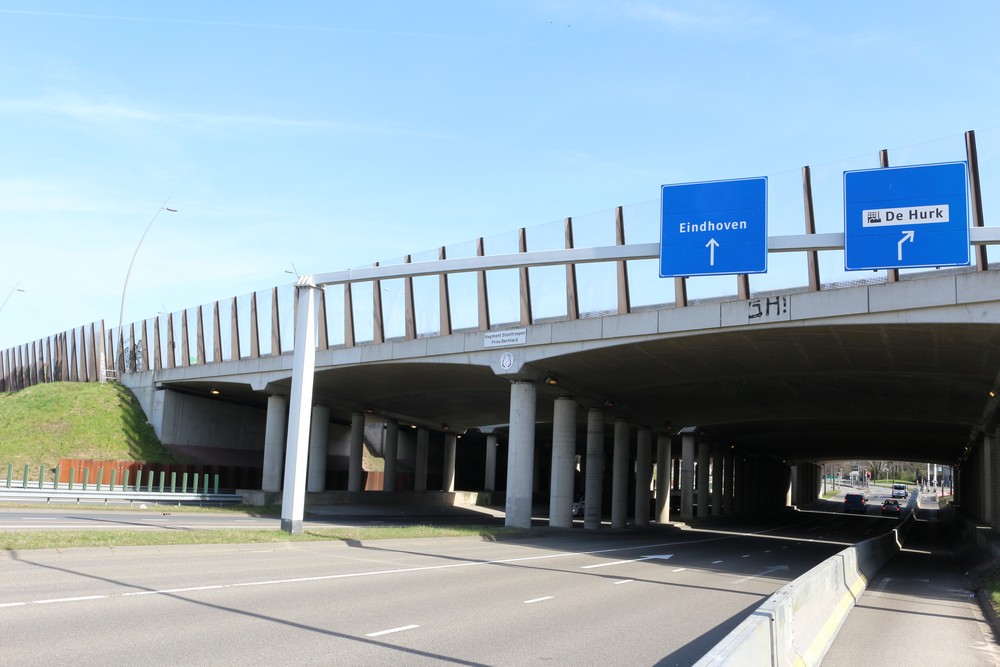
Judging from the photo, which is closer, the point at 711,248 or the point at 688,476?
the point at 711,248

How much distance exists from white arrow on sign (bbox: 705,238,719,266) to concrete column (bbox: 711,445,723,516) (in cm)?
5091

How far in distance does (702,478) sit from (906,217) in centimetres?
4700

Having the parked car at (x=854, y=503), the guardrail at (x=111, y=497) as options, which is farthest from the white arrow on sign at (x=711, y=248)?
the parked car at (x=854, y=503)

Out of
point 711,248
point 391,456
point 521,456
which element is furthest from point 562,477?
point 391,456

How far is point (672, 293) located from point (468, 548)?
11445 mm

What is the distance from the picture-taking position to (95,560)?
15.6 m

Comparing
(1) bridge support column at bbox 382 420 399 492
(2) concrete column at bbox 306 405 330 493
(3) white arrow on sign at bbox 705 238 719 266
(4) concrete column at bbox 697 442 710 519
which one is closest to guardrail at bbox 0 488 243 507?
(2) concrete column at bbox 306 405 330 493

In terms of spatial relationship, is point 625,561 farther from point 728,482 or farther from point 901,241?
point 728,482

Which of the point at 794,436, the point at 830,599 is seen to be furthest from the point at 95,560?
the point at 794,436

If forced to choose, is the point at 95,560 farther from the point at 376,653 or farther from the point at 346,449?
the point at 346,449

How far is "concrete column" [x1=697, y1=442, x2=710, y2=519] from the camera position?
62125 mm

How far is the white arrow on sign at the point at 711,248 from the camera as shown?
19172mm

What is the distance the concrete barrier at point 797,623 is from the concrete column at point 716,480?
2033 inches

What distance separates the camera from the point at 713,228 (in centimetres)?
1930
